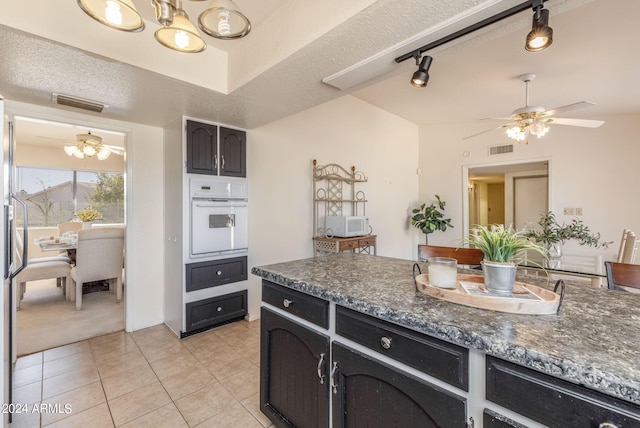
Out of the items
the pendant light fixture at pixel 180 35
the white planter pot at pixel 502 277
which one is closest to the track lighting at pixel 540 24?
the white planter pot at pixel 502 277

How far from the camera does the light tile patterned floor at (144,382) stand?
6.00 feet

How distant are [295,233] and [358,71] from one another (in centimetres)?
229

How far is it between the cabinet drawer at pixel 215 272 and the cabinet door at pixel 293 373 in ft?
5.05

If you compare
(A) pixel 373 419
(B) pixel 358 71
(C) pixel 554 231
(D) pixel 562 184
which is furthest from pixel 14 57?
(D) pixel 562 184

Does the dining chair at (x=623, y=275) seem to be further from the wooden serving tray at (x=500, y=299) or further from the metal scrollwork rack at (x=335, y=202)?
the metal scrollwork rack at (x=335, y=202)

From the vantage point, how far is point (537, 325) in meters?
0.90

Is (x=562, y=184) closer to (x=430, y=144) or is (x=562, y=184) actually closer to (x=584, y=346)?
(x=430, y=144)

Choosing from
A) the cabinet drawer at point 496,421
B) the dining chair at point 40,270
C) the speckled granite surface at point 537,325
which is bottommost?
the dining chair at point 40,270

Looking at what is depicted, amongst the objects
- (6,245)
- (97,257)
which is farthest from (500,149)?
(97,257)

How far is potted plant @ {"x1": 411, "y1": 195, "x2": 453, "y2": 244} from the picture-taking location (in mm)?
5332

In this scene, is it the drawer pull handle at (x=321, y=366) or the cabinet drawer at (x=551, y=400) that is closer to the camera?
the cabinet drawer at (x=551, y=400)

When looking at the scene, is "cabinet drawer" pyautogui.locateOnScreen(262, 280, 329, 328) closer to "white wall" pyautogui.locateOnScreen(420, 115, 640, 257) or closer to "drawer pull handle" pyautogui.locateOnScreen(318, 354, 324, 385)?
"drawer pull handle" pyautogui.locateOnScreen(318, 354, 324, 385)

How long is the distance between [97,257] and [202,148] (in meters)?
2.09

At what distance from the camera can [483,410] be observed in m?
0.84
